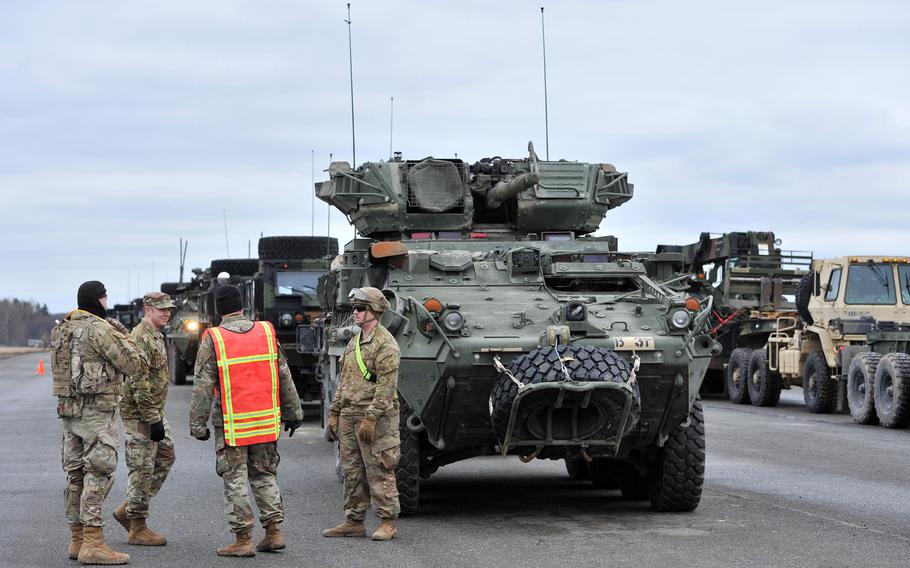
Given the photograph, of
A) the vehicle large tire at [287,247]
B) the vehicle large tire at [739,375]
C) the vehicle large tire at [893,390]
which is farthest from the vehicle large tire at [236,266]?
the vehicle large tire at [893,390]

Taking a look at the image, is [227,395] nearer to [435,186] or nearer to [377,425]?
[377,425]

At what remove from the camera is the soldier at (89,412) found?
9.08 metres

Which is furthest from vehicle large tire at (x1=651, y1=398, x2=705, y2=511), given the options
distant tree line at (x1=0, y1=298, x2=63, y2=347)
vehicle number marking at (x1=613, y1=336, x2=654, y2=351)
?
distant tree line at (x1=0, y1=298, x2=63, y2=347)

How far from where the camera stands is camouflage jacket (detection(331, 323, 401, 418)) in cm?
992

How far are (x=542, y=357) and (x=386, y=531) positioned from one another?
1.70 m

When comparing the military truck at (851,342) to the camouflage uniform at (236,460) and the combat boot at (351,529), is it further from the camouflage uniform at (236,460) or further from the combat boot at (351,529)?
the camouflage uniform at (236,460)

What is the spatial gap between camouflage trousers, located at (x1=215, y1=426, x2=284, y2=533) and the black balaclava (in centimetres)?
116

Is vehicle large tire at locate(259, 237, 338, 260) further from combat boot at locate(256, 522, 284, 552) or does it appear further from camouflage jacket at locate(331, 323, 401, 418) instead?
combat boot at locate(256, 522, 284, 552)

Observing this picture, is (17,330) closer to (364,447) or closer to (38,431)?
(38,431)

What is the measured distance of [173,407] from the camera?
25.0 meters

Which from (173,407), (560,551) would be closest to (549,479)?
(560,551)

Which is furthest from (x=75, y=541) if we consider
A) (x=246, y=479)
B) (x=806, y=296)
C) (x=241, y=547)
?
(x=806, y=296)

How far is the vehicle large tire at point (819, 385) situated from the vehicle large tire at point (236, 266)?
1359cm

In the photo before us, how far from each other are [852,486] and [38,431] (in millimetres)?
11737
